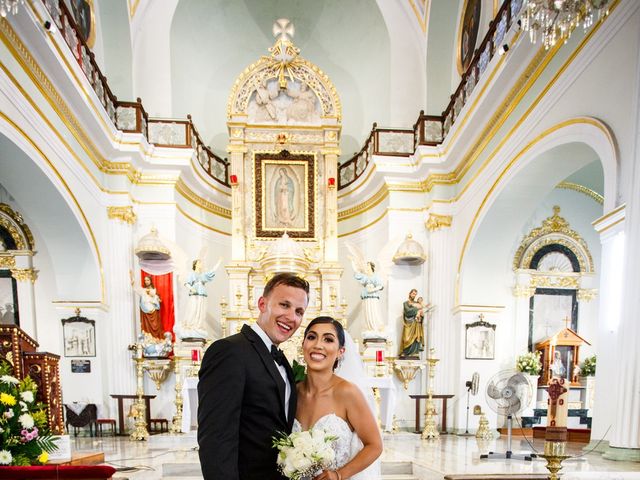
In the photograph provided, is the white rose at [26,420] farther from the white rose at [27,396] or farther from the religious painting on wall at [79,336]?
the religious painting on wall at [79,336]

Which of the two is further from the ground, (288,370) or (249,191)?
(249,191)

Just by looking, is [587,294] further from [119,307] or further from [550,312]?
[119,307]

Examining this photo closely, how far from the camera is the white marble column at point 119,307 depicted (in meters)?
9.05

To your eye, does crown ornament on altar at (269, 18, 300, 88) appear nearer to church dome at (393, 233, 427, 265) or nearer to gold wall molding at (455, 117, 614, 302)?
church dome at (393, 233, 427, 265)

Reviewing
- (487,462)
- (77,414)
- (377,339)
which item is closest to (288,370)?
(487,462)

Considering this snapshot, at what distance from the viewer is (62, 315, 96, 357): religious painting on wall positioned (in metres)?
8.82

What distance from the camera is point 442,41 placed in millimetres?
10664

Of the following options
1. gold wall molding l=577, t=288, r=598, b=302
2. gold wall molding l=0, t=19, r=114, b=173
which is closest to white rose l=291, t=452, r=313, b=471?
gold wall molding l=0, t=19, r=114, b=173

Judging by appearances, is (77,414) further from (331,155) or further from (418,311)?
(331,155)

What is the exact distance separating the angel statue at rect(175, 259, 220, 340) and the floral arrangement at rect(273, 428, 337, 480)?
7.67 metres

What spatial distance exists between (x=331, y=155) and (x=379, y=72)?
10.5 feet

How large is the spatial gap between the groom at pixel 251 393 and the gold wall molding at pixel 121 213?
8206 mm

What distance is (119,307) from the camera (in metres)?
9.19

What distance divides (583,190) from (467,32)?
4402 millimetres
